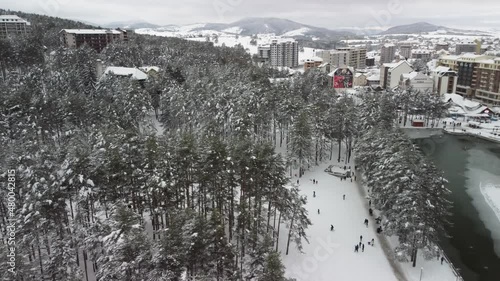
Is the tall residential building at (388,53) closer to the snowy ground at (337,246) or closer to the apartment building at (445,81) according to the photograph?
the apartment building at (445,81)

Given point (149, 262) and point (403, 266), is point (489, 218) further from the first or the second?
point (149, 262)

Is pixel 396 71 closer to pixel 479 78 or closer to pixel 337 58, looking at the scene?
pixel 479 78

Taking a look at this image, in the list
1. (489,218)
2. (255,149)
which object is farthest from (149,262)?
(489,218)

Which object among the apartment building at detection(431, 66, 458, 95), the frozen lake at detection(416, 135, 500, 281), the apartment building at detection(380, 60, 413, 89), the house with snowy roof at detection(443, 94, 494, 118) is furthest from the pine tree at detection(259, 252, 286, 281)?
the apartment building at detection(380, 60, 413, 89)

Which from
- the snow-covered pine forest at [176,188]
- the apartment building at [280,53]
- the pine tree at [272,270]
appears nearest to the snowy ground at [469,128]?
the snow-covered pine forest at [176,188]

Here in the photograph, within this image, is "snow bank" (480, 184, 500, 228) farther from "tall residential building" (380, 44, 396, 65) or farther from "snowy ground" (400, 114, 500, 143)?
"tall residential building" (380, 44, 396, 65)

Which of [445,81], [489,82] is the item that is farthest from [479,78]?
[445,81]

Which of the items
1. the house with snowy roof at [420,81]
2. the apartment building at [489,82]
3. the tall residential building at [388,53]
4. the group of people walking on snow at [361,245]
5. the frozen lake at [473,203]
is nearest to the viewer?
the group of people walking on snow at [361,245]
